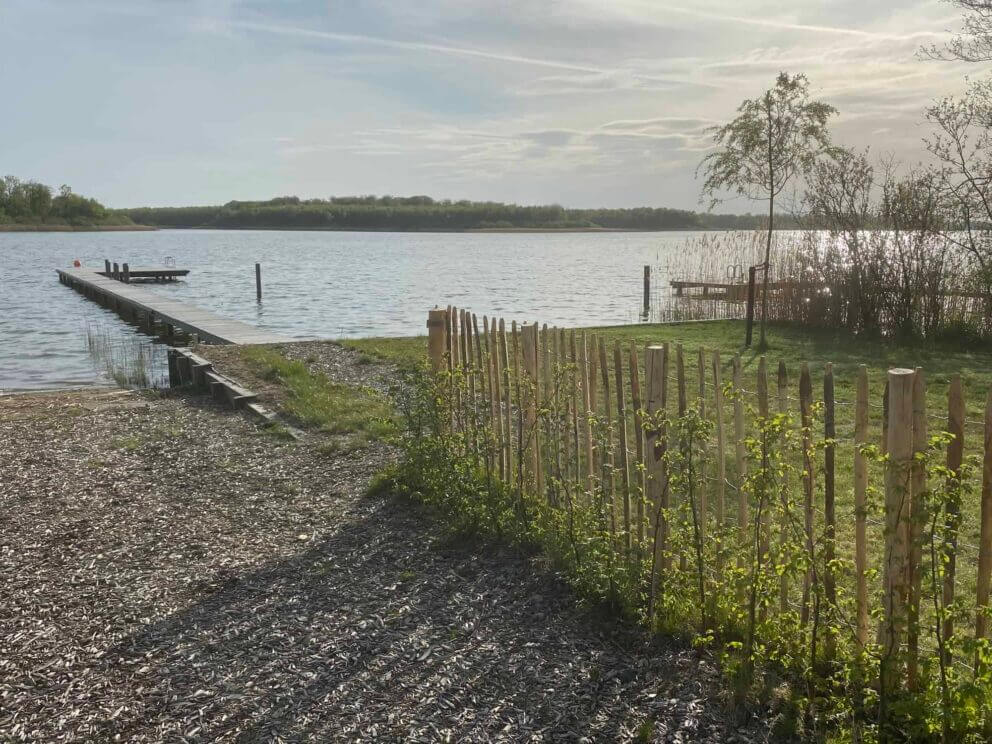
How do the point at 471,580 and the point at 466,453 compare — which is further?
the point at 466,453

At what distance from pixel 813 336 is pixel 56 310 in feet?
88.7

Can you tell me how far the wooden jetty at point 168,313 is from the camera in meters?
17.6

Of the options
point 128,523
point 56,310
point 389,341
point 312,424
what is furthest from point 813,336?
point 56,310

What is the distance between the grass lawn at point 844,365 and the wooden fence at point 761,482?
0.17 ft

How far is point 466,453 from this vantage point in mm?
6789

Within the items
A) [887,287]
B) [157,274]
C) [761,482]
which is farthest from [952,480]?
[157,274]

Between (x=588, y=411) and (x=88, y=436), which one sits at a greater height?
(x=588, y=411)

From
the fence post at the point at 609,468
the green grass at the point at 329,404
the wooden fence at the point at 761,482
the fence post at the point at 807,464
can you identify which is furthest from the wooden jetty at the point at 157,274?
the fence post at the point at 807,464

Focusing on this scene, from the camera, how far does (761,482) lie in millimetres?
3627

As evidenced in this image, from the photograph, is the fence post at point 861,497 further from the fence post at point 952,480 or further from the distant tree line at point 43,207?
the distant tree line at point 43,207

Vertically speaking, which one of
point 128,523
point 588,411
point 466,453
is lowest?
point 128,523

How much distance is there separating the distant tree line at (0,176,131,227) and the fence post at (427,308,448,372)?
13284 centimetres

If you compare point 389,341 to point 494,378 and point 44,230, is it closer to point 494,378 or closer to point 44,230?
point 494,378

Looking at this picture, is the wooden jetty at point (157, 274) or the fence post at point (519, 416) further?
the wooden jetty at point (157, 274)
